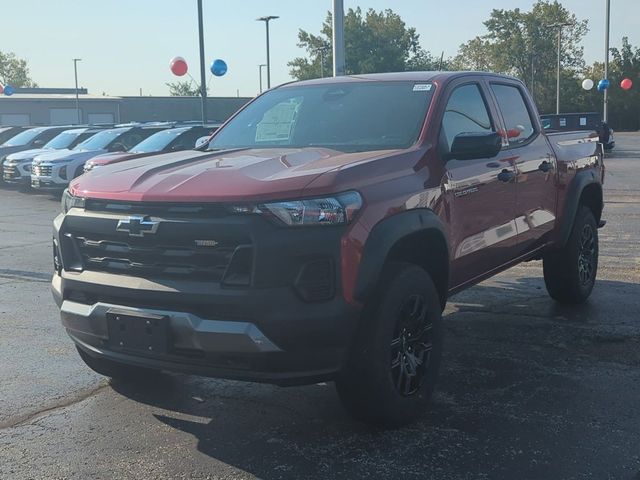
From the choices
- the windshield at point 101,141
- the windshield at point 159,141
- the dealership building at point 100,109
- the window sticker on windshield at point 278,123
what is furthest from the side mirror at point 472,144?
the dealership building at point 100,109

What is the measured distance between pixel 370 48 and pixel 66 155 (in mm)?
48829

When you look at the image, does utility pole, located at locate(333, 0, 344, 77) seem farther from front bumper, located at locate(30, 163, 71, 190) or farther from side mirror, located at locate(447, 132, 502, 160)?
side mirror, located at locate(447, 132, 502, 160)

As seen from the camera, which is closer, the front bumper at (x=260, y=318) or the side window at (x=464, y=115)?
the front bumper at (x=260, y=318)

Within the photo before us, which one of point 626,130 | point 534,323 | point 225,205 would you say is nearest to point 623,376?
point 534,323

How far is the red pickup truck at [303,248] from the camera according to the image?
3.69 m

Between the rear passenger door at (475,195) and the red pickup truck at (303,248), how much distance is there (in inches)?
0.6

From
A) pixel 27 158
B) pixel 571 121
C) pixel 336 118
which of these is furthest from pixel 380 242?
pixel 27 158

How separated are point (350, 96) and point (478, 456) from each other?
98.5 inches

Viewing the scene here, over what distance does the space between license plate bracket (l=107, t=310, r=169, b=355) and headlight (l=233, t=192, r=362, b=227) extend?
0.66 metres

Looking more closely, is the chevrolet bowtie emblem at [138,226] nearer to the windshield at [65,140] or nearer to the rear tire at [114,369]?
the rear tire at [114,369]

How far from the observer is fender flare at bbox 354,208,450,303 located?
383cm

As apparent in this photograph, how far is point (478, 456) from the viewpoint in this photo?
3922 millimetres

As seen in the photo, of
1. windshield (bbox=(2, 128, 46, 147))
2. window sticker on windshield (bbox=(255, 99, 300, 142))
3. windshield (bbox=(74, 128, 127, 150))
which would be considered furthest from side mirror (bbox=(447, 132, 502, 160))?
windshield (bbox=(2, 128, 46, 147))

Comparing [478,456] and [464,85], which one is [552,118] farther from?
[478,456]
